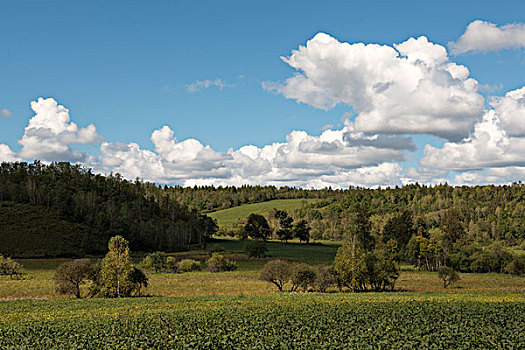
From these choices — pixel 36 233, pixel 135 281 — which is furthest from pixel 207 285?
pixel 36 233

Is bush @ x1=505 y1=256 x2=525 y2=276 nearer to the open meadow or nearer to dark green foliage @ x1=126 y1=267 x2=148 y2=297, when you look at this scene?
the open meadow

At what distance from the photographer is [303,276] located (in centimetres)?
6875

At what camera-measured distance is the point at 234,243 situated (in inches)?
7618

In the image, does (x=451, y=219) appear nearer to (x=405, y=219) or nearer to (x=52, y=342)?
(x=405, y=219)

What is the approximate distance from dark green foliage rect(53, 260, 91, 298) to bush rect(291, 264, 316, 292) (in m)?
30.9

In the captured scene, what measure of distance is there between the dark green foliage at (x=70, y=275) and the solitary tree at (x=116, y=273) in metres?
2.72

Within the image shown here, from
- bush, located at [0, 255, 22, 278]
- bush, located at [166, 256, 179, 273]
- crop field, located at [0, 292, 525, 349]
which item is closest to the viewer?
crop field, located at [0, 292, 525, 349]

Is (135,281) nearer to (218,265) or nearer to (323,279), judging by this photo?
(323,279)

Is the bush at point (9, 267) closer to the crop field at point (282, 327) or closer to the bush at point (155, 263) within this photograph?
the bush at point (155, 263)

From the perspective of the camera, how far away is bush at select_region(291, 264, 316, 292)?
68.3m

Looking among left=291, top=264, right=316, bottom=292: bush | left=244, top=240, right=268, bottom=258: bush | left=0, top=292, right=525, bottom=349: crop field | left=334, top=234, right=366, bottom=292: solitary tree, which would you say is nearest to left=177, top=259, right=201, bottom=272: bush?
left=244, top=240, right=268, bottom=258: bush

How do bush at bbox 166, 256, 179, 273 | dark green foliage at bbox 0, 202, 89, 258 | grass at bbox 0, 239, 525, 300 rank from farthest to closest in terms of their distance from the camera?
1. dark green foliage at bbox 0, 202, 89, 258
2. bush at bbox 166, 256, 179, 273
3. grass at bbox 0, 239, 525, 300

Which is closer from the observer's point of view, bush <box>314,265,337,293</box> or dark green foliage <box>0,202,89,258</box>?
bush <box>314,265,337,293</box>

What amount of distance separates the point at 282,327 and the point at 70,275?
1652 inches
